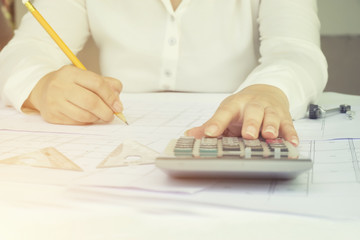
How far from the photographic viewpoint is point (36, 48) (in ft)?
3.00

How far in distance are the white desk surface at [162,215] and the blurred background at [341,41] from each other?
1186 millimetres

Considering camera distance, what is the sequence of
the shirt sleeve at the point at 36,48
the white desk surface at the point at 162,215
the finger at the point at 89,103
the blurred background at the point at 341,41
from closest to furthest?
the white desk surface at the point at 162,215 < the finger at the point at 89,103 < the shirt sleeve at the point at 36,48 < the blurred background at the point at 341,41

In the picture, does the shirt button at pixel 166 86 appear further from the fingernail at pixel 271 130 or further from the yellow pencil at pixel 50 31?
the fingernail at pixel 271 130

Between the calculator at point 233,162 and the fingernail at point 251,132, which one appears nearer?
the calculator at point 233,162

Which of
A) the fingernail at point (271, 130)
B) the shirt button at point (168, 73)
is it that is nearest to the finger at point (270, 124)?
the fingernail at point (271, 130)

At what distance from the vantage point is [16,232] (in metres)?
0.32

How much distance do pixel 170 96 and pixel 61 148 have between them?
0.44 metres

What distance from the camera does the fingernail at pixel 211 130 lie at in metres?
0.46

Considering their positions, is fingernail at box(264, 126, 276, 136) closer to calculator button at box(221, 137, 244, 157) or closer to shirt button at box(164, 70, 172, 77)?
calculator button at box(221, 137, 244, 157)

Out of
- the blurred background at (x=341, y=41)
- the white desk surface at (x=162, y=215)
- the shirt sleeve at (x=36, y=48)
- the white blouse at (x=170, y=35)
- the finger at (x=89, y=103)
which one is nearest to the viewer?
the white desk surface at (x=162, y=215)

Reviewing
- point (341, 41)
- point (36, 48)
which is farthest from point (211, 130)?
point (341, 41)

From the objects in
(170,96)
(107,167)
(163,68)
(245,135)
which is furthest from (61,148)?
(163,68)

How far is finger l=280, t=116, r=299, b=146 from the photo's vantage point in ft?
1.57

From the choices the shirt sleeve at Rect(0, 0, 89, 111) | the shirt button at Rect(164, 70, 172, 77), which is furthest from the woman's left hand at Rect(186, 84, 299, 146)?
the shirt button at Rect(164, 70, 172, 77)
